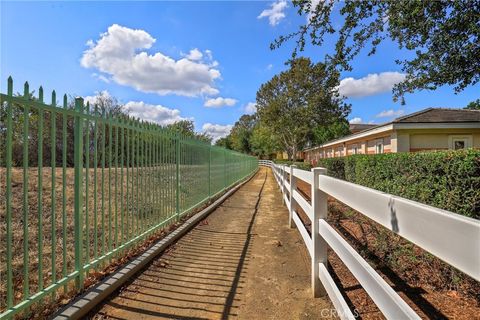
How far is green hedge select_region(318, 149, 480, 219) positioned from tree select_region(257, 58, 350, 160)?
30047 mm

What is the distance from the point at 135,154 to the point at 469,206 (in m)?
4.52

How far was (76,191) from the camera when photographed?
334 centimetres

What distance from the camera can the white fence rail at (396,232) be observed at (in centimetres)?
112

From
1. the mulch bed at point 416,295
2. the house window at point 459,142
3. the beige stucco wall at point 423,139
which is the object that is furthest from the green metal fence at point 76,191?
the house window at point 459,142

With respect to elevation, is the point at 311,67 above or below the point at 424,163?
above

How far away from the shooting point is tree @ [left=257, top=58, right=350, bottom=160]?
Answer: 114 feet

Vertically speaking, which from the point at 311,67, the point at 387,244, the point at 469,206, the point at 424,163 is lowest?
the point at 387,244

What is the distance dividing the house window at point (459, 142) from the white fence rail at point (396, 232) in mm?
14998

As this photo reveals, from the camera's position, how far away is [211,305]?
3260 millimetres

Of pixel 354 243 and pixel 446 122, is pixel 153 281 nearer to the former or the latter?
pixel 354 243

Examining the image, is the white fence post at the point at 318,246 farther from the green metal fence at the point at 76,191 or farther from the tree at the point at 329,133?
the tree at the point at 329,133

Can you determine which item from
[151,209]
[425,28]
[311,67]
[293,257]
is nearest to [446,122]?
[425,28]

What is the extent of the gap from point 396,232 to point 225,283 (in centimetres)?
262

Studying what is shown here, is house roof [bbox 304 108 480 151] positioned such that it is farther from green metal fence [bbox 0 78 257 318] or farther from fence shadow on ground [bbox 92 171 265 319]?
fence shadow on ground [bbox 92 171 265 319]
